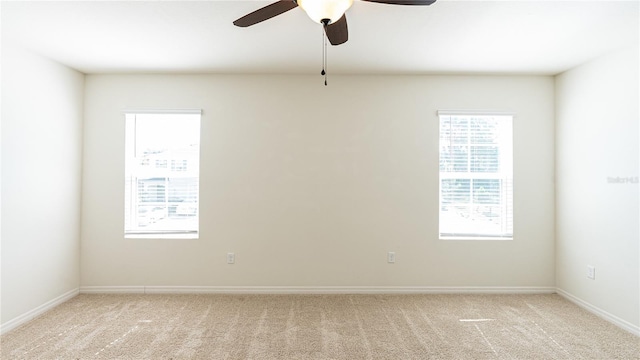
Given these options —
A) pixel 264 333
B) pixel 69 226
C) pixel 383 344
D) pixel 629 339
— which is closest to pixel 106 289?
pixel 69 226

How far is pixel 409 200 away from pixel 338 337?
178 centimetres

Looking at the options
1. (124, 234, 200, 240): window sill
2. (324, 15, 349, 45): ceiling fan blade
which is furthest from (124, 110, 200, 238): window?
(324, 15, 349, 45): ceiling fan blade

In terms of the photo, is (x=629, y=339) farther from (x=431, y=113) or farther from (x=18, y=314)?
(x=18, y=314)

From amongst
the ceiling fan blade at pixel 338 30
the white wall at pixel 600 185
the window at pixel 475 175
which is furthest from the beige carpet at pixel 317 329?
the ceiling fan blade at pixel 338 30

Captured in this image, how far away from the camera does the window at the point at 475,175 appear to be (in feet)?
13.4

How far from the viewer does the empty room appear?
317cm

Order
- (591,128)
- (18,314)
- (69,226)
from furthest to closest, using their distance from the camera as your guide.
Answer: (69,226), (591,128), (18,314)

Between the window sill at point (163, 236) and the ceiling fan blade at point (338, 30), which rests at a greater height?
the ceiling fan blade at point (338, 30)

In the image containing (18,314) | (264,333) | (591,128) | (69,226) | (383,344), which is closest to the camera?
(383,344)

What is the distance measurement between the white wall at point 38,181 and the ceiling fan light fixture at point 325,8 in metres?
2.94

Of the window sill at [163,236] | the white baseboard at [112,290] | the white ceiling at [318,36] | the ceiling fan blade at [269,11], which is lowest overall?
the white baseboard at [112,290]

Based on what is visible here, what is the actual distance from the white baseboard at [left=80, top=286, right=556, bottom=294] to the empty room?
2 centimetres

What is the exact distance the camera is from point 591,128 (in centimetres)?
352

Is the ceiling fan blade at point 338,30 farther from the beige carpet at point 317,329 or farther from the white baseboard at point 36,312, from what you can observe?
the white baseboard at point 36,312
